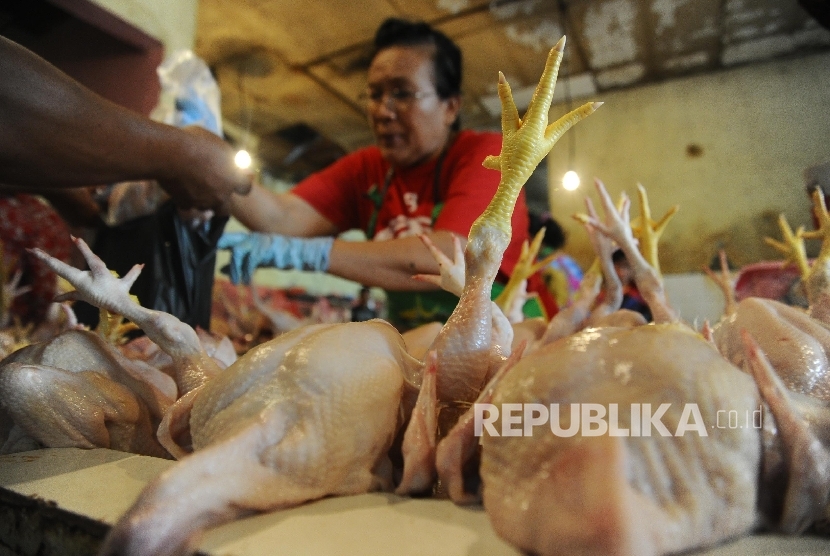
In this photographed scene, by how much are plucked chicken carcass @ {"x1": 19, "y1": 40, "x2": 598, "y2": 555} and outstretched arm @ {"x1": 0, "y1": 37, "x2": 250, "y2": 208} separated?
2.25 feet

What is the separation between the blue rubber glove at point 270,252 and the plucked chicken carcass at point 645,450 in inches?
58.6

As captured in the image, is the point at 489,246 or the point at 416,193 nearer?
the point at 489,246

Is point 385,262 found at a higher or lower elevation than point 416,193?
lower

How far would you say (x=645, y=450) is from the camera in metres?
0.56

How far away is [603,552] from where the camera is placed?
50 cm

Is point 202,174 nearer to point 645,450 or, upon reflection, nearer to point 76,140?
point 76,140

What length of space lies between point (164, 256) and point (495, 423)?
1.51m

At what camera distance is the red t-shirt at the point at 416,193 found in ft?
6.59

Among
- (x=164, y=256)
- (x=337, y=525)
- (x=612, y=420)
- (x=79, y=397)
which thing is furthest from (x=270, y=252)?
(x=612, y=420)

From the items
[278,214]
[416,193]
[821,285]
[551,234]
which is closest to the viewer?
[821,285]

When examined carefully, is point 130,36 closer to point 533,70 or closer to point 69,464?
point 69,464

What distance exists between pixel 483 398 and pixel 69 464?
68cm

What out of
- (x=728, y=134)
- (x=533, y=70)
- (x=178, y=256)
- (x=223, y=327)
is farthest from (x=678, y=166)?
(x=178, y=256)

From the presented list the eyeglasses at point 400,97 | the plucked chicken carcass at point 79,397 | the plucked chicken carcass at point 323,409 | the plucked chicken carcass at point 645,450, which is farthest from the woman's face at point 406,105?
the plucked chicken carcass at point 645,450
